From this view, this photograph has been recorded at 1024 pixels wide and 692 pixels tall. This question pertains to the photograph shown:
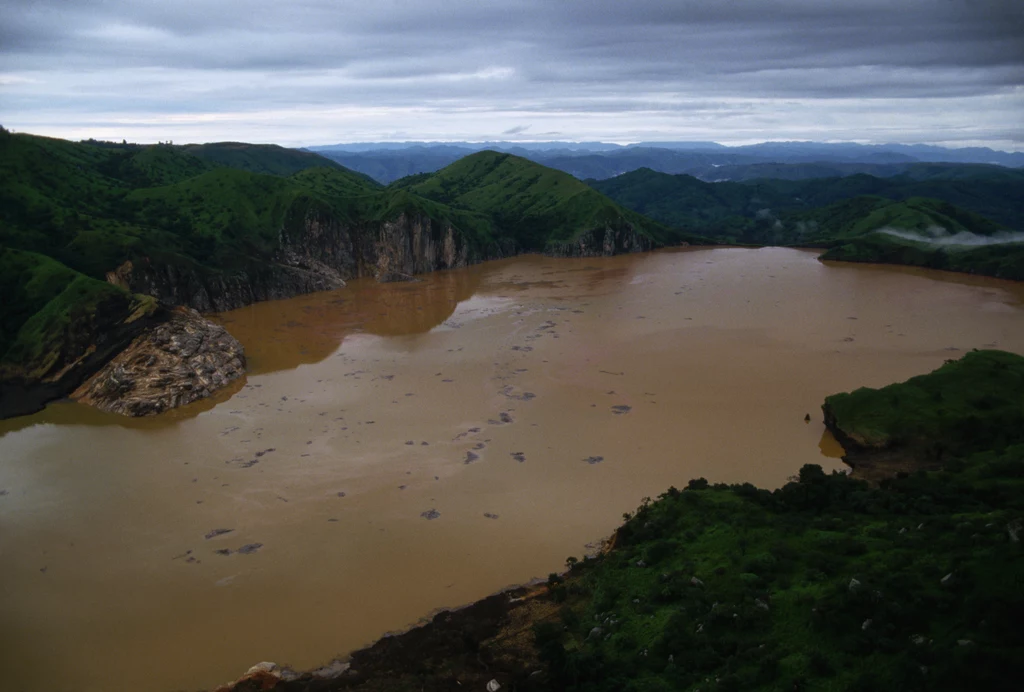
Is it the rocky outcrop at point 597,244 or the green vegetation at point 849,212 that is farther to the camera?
the rocky outcrop at point 597,244

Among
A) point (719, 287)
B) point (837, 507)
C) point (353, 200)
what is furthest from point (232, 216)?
point (837, 507)

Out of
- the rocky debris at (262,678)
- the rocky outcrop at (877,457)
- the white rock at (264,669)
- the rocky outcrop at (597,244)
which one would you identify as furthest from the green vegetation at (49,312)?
the rocky outcrop at (597,244)

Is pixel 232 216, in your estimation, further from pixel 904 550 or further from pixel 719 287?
pixel 904 550

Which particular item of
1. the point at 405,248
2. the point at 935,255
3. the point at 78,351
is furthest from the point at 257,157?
the point at 935,255

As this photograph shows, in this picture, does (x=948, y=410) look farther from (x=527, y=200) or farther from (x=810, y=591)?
(x=527, y=200)

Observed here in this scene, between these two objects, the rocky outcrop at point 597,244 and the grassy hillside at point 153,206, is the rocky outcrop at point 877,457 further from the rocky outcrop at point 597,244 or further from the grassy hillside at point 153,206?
the rocky outcrop at point 597,244

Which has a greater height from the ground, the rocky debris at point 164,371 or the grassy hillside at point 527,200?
the grassy hillside at point 527,200

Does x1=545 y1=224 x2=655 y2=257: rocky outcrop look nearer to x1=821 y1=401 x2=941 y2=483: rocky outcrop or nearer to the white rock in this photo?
x1=821 y1=401 x2=941 y2=483: rocky outcrop
